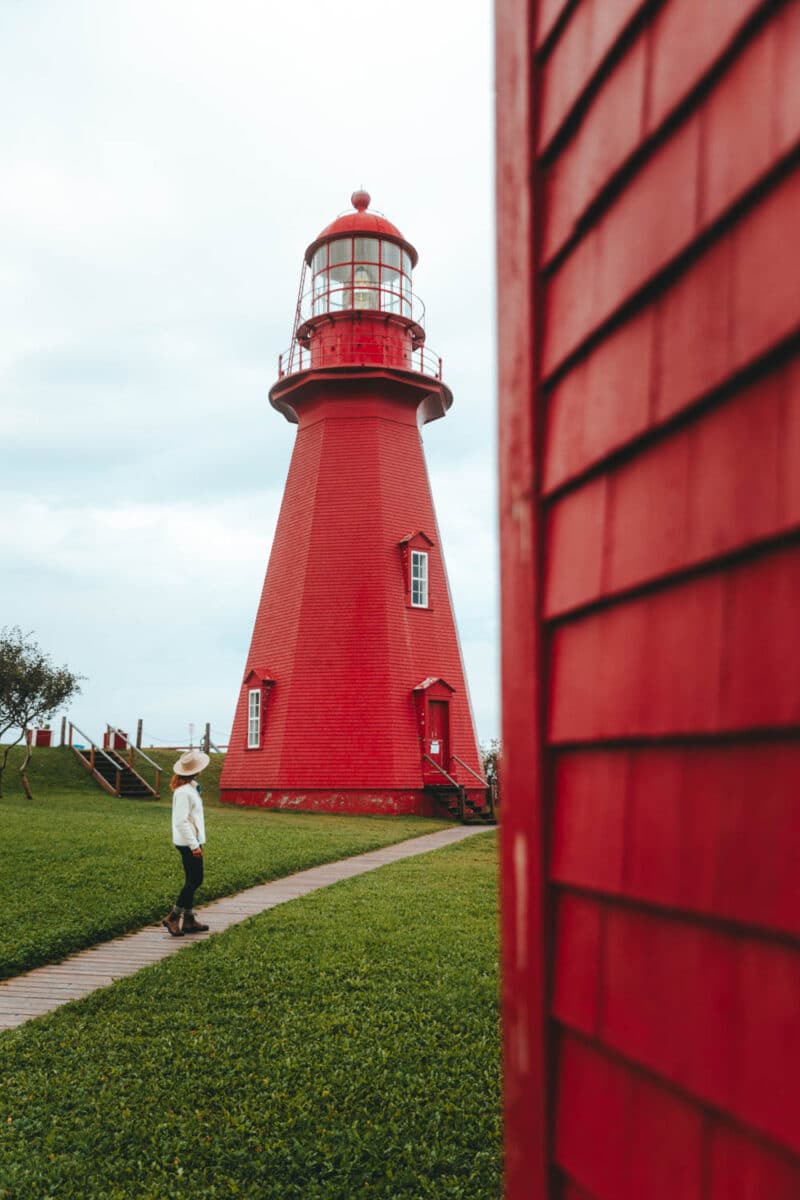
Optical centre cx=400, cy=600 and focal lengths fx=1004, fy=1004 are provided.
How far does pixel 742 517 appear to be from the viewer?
1.27m

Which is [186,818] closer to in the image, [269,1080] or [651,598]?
[269,1080]

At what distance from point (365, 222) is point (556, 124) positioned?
2616 cm

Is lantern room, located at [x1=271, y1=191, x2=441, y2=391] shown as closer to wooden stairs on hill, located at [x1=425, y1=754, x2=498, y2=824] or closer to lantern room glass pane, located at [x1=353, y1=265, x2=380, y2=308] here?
lantern room glass pane, located at [x1=353, y1=265, x2=380, y2=308]

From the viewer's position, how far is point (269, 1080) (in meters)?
5.43

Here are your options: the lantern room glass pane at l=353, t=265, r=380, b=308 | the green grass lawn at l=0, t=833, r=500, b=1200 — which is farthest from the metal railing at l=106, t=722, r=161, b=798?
the green grass lawn at l=0, t=833, r=500, b=1200

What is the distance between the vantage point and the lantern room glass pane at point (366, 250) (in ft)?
86.4

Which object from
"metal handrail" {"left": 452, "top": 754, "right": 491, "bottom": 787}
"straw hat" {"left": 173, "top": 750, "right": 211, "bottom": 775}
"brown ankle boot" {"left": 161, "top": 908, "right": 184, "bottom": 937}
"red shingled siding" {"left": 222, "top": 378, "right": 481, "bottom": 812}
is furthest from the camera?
"metal handrail" {"left": 452, "top": 754, "right": 491, "bottom": 787}

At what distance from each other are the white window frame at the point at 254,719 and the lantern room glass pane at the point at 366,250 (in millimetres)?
11572

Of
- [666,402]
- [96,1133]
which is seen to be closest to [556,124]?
[666,402]

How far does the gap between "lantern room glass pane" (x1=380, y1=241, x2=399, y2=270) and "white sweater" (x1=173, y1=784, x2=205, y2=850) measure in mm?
20343

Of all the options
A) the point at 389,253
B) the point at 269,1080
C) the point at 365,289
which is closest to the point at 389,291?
the point at 365,289

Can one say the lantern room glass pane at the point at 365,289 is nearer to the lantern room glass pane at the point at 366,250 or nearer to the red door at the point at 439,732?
the lantern room glass pane at the point at 366,250

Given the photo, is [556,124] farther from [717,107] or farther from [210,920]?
[210,920]

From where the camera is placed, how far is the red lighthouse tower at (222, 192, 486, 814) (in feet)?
78.4
